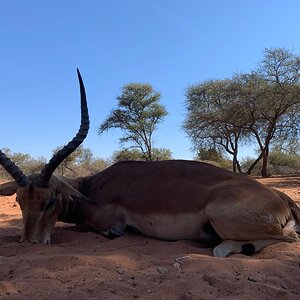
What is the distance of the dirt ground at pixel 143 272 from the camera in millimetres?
2902

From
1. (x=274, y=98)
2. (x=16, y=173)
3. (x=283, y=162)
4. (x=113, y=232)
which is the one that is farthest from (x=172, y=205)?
(x=283, y=162)

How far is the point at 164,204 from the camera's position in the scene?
→ 502 cm

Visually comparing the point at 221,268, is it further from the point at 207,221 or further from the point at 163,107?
the point at 163,107

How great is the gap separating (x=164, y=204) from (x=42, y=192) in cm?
149

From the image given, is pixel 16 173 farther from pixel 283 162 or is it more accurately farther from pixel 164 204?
pixel 283 162

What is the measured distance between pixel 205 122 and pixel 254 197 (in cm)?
2531

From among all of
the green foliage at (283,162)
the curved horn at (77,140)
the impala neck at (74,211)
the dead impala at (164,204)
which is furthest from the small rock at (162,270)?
the green foliage at (283,162)

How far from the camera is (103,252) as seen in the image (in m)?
4.28

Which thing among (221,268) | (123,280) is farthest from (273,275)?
(123,280)

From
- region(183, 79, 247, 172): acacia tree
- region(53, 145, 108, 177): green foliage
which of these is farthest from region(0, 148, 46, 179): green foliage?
region(183, 79, 247, 172): acacia tree

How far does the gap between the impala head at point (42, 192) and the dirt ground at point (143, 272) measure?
329 millimetres

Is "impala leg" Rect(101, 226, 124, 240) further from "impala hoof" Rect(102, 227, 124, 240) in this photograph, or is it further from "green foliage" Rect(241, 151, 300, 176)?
"green foliage" Rect(241, 151, 300, 176)

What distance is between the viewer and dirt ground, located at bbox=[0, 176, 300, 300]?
290cm

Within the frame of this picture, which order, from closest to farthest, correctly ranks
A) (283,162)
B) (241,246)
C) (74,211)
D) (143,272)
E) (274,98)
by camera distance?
(143,272) → (241,246) → (74,211) → (274,98) → (283,162)
